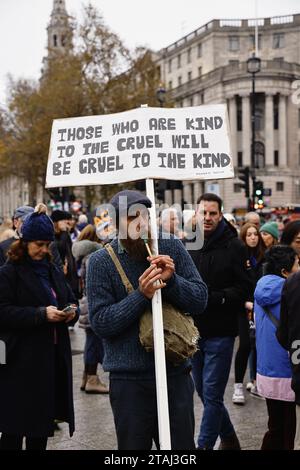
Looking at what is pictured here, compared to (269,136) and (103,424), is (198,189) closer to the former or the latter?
(269,136)

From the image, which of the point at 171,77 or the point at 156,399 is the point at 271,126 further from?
the point at 156,399

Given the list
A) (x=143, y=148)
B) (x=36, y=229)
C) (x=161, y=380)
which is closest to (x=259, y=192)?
(x=36, y=229)

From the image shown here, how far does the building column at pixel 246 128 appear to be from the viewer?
67.9m

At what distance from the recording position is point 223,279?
4.94m

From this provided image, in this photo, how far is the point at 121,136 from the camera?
12.3ft

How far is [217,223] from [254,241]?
2.01m

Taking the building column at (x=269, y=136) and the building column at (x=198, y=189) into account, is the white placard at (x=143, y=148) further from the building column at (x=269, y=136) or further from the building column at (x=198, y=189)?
the building column at (x=198, y=189)

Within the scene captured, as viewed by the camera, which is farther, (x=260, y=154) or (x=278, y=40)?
(x=278, y=40)

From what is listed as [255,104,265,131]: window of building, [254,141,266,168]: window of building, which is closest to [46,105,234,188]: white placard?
[254,141,266,168]: window of building

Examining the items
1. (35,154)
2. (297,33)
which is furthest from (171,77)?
(35,154)

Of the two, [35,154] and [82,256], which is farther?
[35,154]

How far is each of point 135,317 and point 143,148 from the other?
1.07 meters

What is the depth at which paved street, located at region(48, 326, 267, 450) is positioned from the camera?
202 inches

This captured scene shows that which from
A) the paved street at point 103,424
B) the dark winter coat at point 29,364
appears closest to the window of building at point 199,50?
the paved street at point 103,424
